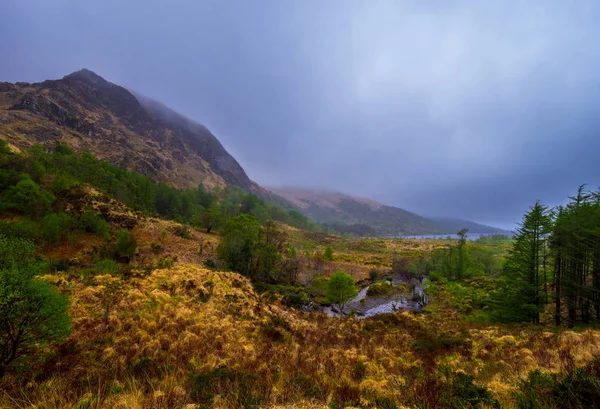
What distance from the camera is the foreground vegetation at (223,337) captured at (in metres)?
5.14

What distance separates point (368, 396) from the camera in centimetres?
569

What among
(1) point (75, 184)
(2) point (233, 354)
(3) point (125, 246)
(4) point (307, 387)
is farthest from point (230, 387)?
(1) point (75, 184)

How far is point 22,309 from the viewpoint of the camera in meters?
5.31

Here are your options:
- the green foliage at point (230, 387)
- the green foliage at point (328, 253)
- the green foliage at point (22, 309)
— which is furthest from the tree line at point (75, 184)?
the green foliage at point (230, 387)

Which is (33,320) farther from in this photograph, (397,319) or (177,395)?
(397,319)

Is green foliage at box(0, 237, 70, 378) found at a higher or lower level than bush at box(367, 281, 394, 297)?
higher

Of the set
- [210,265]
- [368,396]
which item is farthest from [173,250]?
[368,396]

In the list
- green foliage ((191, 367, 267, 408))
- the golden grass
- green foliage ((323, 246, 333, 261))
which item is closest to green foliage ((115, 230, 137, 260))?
the golden grass

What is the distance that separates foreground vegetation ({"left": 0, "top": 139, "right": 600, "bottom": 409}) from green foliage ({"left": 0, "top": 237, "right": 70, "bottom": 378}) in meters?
0.03

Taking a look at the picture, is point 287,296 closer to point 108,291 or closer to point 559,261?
point 108,291

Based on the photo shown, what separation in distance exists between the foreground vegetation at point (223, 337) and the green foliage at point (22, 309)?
0.03m

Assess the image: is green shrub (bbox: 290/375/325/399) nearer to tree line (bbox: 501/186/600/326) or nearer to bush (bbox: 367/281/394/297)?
tree line (bbox: 501/186/600/326)

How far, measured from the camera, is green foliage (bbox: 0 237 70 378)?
5.19 meters

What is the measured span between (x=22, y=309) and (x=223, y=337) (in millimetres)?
6590
